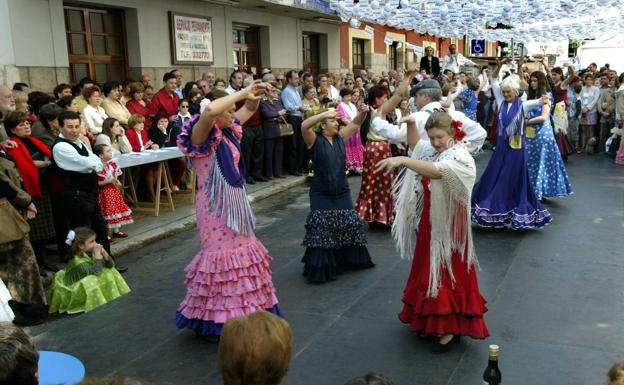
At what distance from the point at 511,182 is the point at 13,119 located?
5.29 metres

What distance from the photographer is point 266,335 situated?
6.43 feet

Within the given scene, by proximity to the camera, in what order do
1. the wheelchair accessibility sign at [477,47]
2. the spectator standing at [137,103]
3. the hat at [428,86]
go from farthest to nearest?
the wheelchair accessibility sign at [477,47]
the spectator standing at [137,103]
the hat at [428,86]

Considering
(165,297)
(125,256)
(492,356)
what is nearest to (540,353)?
(492,356)

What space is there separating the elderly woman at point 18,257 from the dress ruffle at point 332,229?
237cm

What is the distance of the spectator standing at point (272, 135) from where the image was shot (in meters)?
10.2

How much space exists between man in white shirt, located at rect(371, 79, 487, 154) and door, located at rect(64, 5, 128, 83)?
260 inches

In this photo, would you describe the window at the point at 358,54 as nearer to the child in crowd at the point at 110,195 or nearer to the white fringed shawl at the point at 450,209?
the child in crowd at the point at 110,195

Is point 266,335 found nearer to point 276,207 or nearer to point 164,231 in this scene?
point 164,231

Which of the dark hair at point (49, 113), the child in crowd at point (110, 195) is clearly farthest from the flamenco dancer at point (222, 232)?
the child in crowd at point (110, 195)

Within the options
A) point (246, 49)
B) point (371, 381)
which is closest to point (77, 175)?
point (371, 381)

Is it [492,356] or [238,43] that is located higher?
[238,43]

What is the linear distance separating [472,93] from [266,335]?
533 inches

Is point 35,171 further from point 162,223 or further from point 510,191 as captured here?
point 510,191

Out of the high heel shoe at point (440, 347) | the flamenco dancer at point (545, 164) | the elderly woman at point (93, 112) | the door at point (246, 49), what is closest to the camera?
the high heel shoe at point (440, 347)
